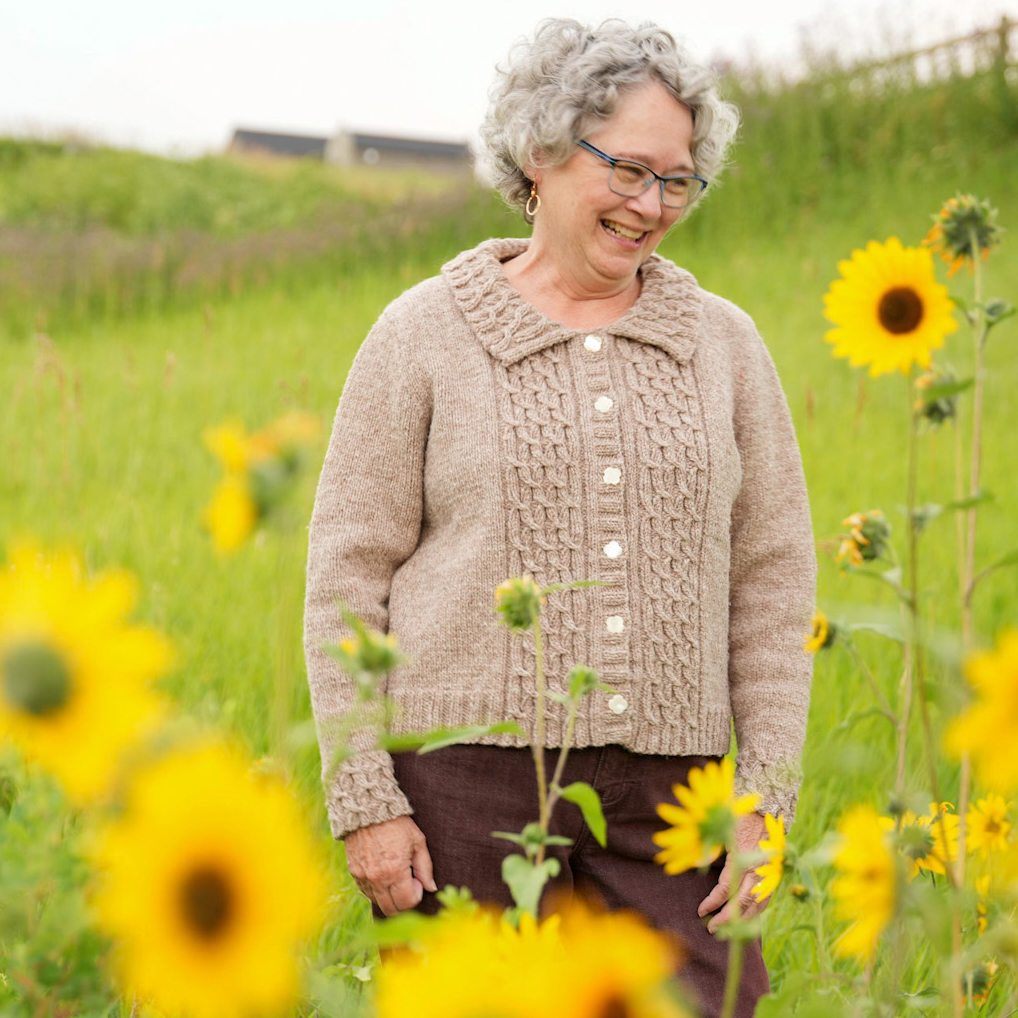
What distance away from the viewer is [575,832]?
5.19 ft

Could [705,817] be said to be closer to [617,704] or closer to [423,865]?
[617,704]

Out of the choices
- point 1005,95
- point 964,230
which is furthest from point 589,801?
point 1005,95

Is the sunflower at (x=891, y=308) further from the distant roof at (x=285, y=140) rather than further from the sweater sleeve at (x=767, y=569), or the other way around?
the distant roof at (x=285, y=140)

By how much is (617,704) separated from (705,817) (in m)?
0.89

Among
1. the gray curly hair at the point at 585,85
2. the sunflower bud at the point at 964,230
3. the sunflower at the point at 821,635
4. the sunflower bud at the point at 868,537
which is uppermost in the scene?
the gray curly hair at the point at 585,85

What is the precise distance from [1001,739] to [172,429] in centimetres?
411

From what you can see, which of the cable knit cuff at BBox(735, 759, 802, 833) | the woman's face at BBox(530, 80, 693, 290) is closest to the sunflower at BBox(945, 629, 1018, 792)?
the cable knit cuff at BBox(735, 759, 802, 833)

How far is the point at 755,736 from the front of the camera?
169 centimetres

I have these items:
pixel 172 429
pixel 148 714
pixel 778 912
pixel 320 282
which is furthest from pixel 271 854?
pixel 320 282

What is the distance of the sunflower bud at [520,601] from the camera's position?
0.82m

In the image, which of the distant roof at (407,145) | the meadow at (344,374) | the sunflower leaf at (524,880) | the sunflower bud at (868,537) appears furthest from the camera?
the distant roof at (407,145)

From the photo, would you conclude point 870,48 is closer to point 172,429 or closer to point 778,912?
point 172,429

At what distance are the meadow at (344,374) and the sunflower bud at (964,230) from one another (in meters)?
0.21

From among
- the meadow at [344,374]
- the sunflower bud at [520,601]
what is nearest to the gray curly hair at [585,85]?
the meadow at [344,374]
